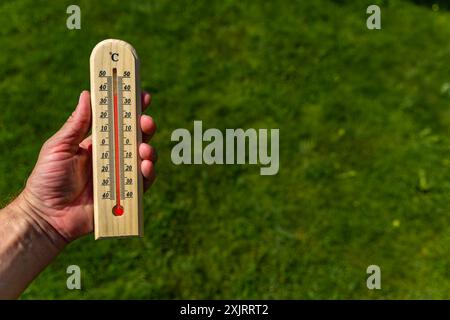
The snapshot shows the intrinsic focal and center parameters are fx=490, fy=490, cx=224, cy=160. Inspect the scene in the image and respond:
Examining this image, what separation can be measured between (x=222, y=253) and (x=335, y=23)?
9.89 feet

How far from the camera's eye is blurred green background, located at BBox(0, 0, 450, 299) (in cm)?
482

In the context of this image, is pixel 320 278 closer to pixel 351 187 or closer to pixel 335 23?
pixel 351 187

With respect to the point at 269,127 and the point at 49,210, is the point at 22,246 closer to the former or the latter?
the point at 49,210

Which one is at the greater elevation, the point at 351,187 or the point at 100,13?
the point at 100,13

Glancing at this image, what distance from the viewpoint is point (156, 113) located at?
523 centimetres

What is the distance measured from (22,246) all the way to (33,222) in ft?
0.60

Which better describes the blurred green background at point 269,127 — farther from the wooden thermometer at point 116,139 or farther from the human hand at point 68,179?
the wooden thermometer at point 116,139

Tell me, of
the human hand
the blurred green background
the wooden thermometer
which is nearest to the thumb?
the human hand

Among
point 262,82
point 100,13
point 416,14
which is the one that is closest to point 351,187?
point 262,82

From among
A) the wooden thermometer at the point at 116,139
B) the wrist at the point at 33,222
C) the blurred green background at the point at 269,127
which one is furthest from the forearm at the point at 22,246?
the blurred green background at the point at 269,127

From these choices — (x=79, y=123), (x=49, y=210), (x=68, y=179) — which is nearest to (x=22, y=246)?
(x=49, y=210)

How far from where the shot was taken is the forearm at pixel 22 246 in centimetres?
345
